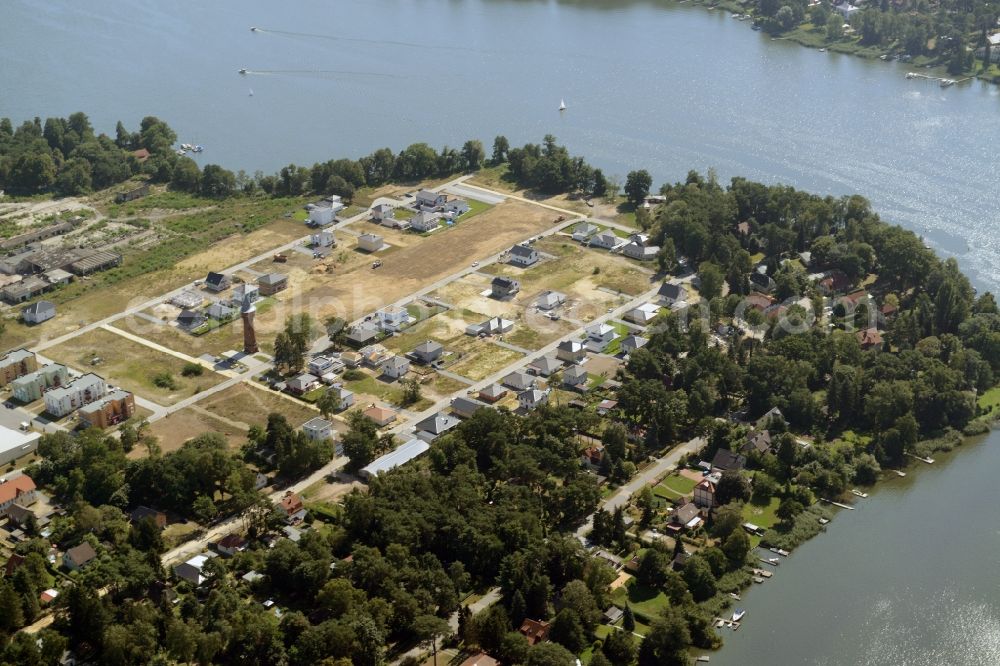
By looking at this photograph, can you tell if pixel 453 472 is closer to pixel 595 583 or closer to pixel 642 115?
pixel 595 583

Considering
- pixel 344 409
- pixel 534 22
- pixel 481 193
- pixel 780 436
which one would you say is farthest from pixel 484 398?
pixel 534 22

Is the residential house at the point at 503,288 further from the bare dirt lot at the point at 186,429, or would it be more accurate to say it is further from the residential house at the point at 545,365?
the bare dirt lot at the point at 186,429

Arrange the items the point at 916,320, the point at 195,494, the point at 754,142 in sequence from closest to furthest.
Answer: the point at 195,494, the point at 916,320, the point at 754,142

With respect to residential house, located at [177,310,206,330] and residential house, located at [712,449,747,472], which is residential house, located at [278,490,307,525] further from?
residential house, located at [177,310,206,330]

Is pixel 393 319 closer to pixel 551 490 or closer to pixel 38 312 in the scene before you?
pixel 38 312

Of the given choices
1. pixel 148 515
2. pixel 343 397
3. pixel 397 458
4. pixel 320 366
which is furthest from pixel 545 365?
pixel 148 515

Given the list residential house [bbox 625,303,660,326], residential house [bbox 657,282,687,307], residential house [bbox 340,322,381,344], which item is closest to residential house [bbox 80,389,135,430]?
residential house [bbox 340,322,381,344]
